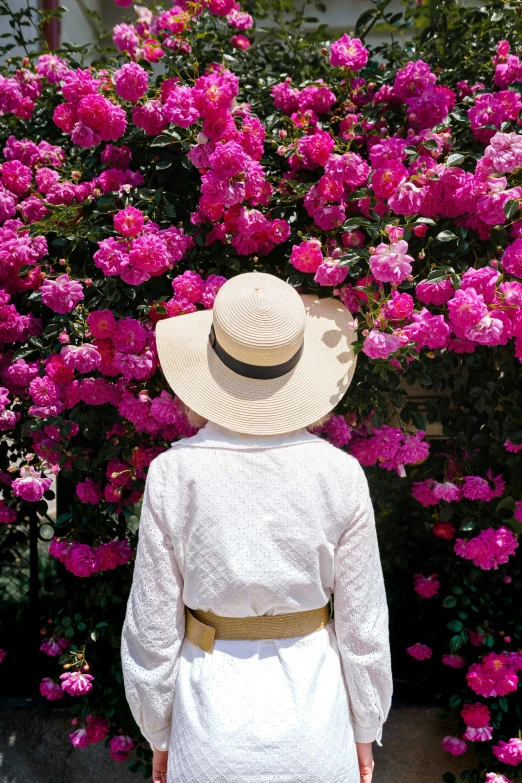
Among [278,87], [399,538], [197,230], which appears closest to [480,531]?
[399,538]

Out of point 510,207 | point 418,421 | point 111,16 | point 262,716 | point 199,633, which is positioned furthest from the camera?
point 111,16

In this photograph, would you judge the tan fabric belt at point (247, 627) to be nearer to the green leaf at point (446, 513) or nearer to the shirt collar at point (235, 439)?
the shirt collar at point (235, 439)

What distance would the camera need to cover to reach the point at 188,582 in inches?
63.8

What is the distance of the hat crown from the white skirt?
63 cm

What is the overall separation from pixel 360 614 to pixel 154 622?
17.7 inches

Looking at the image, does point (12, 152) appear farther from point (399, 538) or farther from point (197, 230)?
point (399, 538)

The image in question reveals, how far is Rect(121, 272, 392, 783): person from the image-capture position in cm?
154

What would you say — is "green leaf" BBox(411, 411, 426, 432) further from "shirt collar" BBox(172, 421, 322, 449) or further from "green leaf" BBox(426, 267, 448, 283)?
"shirt collar" BBox(172, 421, 322, 449)

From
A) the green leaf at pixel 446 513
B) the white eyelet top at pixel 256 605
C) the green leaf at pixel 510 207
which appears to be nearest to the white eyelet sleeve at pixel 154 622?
the white eyelet top at pixel 256 605

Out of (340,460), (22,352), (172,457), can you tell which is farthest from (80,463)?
(340,460)

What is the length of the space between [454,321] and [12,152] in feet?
5.23

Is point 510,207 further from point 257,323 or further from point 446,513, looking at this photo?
point 446,513

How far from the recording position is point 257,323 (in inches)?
63.3

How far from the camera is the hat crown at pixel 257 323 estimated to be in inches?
63.3
